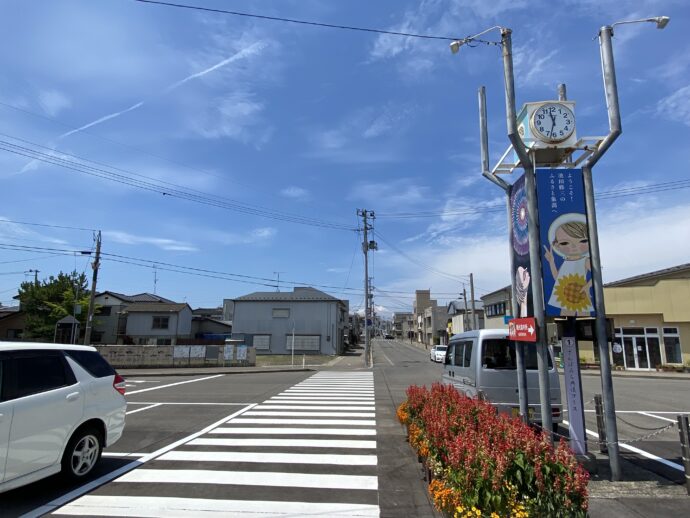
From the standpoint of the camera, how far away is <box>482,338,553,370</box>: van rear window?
8.26 metres

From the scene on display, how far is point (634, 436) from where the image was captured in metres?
9.12

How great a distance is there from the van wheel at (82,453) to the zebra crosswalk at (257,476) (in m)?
0.42

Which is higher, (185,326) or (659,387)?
(185,326)

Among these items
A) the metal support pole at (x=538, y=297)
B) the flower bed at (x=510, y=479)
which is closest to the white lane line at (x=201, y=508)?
the flower bed at (x=510, y=479)

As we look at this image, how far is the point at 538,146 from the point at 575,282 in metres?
2.23

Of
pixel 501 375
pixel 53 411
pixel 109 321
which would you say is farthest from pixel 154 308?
pixel 501 375

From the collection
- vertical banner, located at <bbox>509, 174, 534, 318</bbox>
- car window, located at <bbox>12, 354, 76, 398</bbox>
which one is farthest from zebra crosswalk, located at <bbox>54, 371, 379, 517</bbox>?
vertical banner, located at <bbox>509, 174, 534, 318</bbox>

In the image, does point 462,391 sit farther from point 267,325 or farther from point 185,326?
point 185,326

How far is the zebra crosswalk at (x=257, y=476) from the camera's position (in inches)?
187

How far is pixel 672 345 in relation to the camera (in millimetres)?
29781

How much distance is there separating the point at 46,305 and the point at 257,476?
Answer: 152ft

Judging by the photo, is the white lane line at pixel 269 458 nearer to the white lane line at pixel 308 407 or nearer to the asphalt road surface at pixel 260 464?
the asphalt road surface at pixel 260 464

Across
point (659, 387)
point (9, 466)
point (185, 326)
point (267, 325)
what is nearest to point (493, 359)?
point (9, 466)

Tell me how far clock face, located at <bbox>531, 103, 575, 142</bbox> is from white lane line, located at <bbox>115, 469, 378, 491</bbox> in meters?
5.85
